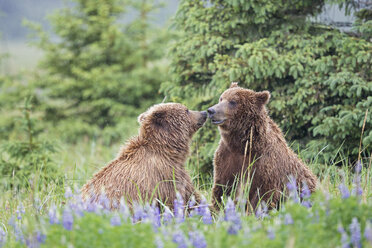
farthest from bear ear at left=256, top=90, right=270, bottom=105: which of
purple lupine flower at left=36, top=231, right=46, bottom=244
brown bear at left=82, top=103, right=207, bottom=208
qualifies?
purple lupine flower at left=36, top=231, right=46, bottom=244

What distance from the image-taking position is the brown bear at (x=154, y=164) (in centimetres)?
401

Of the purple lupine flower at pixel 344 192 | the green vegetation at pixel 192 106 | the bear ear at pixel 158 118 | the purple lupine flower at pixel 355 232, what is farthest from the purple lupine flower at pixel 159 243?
the bear ear at pixel 158 118

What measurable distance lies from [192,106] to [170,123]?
194cm

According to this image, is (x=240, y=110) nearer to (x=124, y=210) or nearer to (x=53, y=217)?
(x=124, y=210)

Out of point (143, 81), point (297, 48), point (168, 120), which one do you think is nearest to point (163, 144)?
point (168, 120)

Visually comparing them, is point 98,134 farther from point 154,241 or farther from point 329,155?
point 154,241

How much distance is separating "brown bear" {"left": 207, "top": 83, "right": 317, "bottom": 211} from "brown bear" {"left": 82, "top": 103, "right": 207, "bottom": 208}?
1.34 ft

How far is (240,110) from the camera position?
4.55m

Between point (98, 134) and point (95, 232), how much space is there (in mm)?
10162

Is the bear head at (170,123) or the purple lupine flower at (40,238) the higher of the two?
the bear head at (170,123)

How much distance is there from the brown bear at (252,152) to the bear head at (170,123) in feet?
1.25

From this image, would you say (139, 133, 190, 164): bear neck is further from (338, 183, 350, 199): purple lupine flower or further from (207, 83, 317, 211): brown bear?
(338, 183, 350, 199): purple lupine flower

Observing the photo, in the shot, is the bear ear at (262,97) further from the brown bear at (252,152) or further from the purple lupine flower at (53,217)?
the purple lupine flower at (53,217)

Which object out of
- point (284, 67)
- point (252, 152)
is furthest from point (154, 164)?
point (284, 67)
